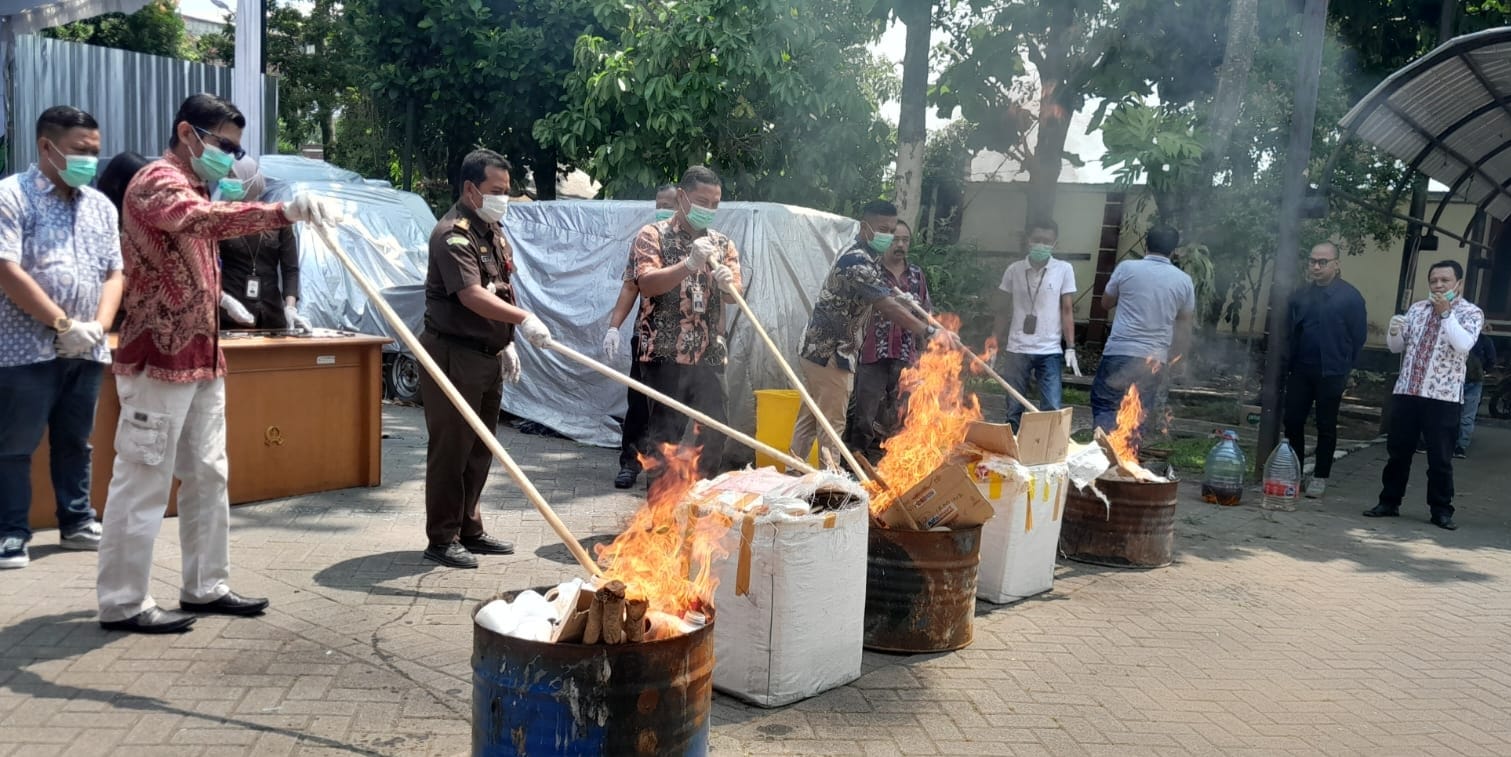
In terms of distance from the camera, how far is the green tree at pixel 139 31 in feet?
66.9

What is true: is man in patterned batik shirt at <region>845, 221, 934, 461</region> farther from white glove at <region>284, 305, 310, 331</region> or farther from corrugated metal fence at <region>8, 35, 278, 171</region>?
corrugated metal fence at <region>8, 35, 278, 171</region>

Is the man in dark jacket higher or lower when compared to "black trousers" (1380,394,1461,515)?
higher

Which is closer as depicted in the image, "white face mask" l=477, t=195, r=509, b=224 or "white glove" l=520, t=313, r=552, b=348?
"white glove" l=520, t=313, r=552, b=348

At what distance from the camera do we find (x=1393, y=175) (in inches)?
602

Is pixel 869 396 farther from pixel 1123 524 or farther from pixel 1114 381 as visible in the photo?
→ pixel 1114 381

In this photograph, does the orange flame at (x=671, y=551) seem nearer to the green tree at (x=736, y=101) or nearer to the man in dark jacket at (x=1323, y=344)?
the man in dark jacket at (x=1323, y=344)

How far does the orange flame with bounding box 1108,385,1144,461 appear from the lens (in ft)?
22.0

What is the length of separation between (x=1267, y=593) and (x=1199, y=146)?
5.90 meters

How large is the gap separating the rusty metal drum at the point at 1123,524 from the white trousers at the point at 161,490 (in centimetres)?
459

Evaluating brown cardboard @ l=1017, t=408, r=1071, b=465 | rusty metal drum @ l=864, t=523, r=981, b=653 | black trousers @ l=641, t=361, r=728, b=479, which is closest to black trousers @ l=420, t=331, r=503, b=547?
black trousers @ l=641, t=361, r=728, b=479

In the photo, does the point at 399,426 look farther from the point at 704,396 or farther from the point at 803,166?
the point at 803,166

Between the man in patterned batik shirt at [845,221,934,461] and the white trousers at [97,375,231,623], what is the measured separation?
388 cm

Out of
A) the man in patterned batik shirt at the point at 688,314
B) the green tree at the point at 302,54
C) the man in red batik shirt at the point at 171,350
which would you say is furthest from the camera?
the green tree at the point at 302,54

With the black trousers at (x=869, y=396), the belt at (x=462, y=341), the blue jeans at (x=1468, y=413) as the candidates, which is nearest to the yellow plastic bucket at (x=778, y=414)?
the black trousers at (x=869, y=396)
